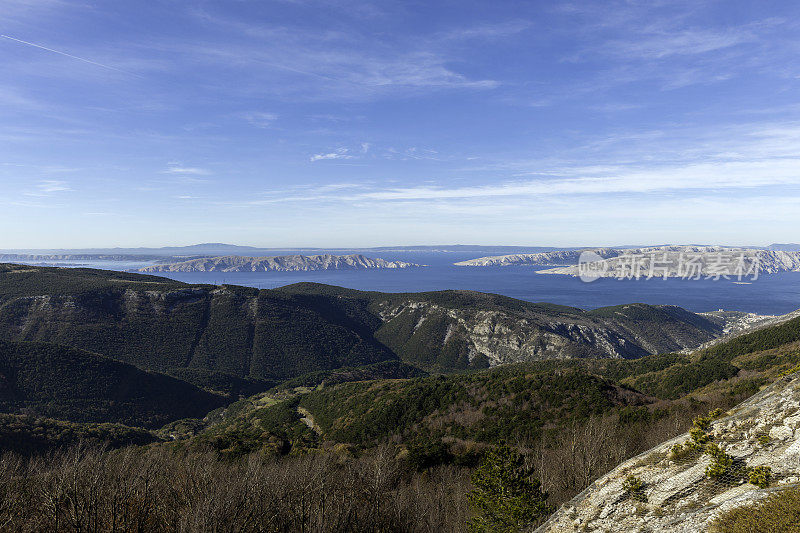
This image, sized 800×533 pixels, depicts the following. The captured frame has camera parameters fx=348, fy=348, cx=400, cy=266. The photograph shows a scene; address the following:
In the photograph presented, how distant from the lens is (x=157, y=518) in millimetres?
19578

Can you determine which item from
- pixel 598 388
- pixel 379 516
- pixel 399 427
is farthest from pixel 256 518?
pixel 598 388

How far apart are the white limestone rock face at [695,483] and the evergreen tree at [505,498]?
362 inches

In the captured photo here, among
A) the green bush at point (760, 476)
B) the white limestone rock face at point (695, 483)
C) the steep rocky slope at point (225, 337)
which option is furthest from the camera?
the steep rocky slope at point (225, 337)

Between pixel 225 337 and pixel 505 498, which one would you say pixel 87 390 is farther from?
pixel 505 498

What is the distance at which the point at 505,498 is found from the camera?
21.9 metres

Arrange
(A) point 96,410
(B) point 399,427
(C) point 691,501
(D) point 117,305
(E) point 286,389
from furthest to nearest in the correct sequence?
(D) point 117,305 < (E) point 286,389 < (A) point 96,410 < (B) point 399,427 < (C) point 691,501

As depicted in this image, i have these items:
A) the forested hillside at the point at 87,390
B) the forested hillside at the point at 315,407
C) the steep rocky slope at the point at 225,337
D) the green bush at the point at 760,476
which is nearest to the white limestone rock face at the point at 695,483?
the green bush at the point at 760,476

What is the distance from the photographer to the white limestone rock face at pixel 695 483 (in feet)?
30.9

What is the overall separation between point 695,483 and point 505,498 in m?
13.8

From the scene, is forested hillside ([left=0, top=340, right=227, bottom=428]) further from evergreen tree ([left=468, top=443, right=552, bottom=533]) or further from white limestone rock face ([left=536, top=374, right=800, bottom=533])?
white limestone rock face ([left=536, top=374, right=800, bottom=533])

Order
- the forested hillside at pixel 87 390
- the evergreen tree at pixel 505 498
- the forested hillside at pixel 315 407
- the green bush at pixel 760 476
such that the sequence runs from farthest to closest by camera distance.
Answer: the forested hillside at pixel 87 390 → the forested hillside at pixel 315 407 → the evergreen tree at pixel 505 498 → the green bush at pixel 760 476

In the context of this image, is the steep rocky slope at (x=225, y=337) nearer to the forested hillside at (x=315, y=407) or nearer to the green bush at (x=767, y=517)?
the forested hillside at (x=315, y=407)

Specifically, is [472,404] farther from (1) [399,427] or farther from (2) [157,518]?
(2) [157,518]

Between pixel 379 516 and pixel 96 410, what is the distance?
12404 cm
